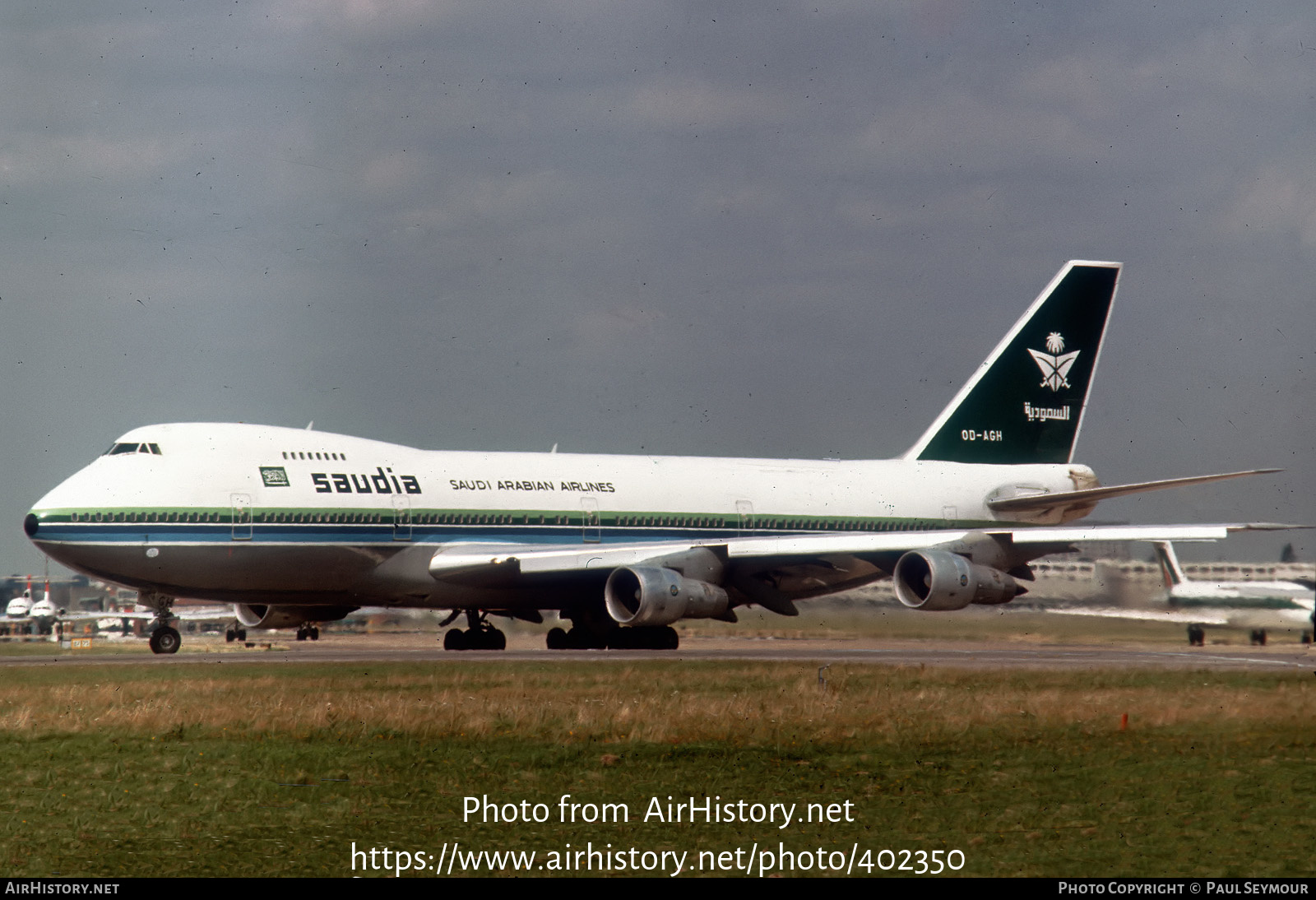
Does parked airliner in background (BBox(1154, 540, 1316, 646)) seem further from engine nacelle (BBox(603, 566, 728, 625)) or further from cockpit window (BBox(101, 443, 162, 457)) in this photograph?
cockpit window (BBox(101, 443, 162, 457))

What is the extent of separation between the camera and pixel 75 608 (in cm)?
8031

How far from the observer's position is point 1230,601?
26.4 metres

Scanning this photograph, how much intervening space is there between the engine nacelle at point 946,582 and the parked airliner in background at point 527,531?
0.14 feet

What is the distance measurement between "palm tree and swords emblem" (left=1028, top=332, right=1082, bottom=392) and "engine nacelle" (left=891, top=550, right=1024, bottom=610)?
436 inches

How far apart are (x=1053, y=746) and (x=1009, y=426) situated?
27.2 metres

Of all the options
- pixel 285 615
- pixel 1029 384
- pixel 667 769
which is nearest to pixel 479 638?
pixel 285 615

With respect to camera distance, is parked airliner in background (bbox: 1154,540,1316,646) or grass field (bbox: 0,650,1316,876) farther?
parked airliner in background (bbox: 1154,540,1316,646)

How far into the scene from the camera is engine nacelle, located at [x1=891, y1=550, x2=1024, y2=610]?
31.0 metres

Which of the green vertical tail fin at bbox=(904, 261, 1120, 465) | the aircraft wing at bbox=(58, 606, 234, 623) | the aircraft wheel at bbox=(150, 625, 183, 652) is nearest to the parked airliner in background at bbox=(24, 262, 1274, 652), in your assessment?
the aircraft wheel at bbox=(150, 625, 183, 652)

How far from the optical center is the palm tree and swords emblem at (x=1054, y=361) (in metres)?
42.0

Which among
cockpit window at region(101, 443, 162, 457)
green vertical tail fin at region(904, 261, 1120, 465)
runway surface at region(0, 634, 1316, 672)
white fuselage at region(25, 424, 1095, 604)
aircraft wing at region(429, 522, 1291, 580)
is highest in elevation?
green vertical tail fin at region(904, 261, 1120, 465)

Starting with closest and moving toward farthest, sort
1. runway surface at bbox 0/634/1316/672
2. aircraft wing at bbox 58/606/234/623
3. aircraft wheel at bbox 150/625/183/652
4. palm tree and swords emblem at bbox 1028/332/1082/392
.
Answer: runway surface at bbox 0/634/1316/672, aircraft wheel at bbox 150/625/183/652, palm tree and swords emblem at bbox 1028/332/1082/392, aircraft wing at bbox 58/606/234/623

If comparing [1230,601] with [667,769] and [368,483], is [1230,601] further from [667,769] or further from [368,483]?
[368,483]

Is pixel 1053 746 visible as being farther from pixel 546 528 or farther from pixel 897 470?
pixel 897 470
